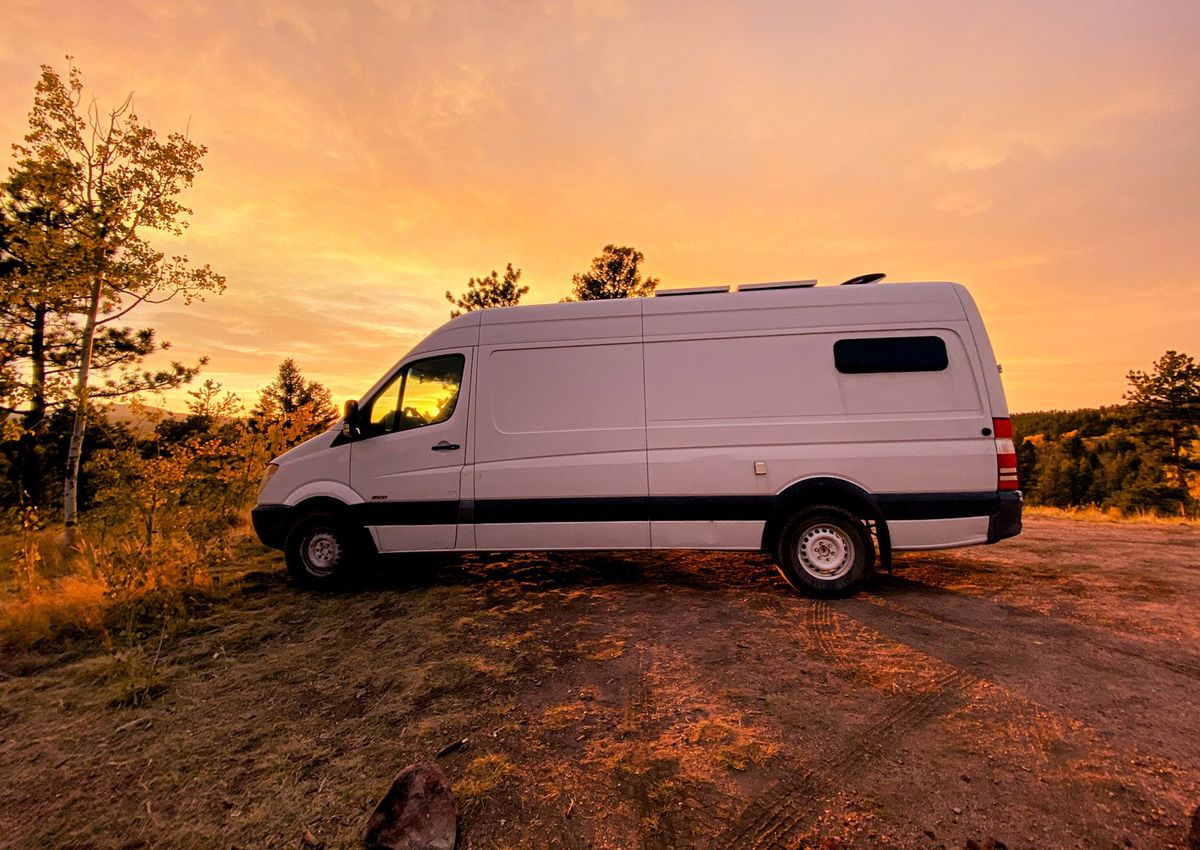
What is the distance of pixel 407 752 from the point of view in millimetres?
2338

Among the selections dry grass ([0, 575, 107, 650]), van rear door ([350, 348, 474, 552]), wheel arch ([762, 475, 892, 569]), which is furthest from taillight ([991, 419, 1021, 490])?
dry grass ([0, 575, 107, 650])

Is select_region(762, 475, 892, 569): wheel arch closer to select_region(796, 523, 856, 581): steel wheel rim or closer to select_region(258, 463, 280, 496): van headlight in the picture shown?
select_region(796, 523, 856, 581): steel wheel rim

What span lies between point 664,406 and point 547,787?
3154 mm

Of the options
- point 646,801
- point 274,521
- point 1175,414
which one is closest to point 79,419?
point 274,521

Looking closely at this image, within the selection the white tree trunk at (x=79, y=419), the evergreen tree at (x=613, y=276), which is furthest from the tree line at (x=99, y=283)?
the evergreen tree at (x=613, y=276)

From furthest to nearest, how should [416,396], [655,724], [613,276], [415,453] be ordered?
[613,276] < [416,396] < [415,453] < [655,724]

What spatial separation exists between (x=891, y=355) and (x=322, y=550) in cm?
587

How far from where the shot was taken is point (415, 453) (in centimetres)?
484

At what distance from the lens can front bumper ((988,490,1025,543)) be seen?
13.4 ft

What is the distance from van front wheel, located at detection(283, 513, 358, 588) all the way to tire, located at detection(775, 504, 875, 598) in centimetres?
424

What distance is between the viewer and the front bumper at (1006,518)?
409 cm

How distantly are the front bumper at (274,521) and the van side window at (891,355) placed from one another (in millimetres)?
5598

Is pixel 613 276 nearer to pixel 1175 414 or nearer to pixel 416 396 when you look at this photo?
pixel 416 396

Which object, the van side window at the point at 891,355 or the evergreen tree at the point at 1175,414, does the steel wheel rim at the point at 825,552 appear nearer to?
the van side window at the point at 891,355
